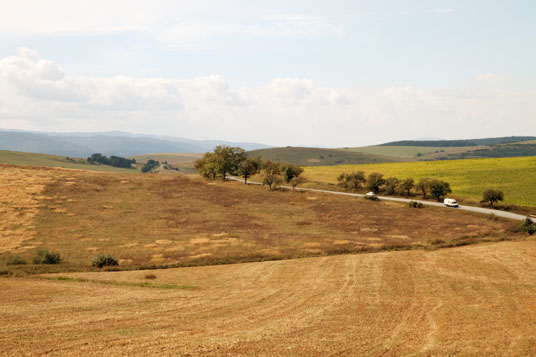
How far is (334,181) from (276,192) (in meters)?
31.9

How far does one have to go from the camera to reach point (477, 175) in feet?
355

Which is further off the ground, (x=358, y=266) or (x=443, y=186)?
(x=443, y=186)

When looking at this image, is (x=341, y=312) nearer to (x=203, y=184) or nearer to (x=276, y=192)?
(x=276, y=192)

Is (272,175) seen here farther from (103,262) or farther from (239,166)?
(103,262)

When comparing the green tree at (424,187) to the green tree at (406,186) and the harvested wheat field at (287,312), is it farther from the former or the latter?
the harvested wheat field at (287,312)

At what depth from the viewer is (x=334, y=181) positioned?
4988 inches

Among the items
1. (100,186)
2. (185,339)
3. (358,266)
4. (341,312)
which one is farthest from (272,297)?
(100,186)

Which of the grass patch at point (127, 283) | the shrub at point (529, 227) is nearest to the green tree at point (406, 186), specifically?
the shrub at point (529, 227)

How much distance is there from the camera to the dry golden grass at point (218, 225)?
48.0 metres

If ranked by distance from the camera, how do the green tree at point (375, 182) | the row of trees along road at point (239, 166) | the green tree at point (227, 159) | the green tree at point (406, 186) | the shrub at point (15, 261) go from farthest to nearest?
the green tree at point (227, 159) → the row of trees along road at point (239, 166) → the green tree at point (375, 182) → the green tree at point (406, 186) → the shrub at point (15, 261)

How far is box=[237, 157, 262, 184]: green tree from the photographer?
12331cm

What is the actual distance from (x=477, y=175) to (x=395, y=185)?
98.2ft

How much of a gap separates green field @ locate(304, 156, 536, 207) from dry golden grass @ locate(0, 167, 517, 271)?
75.5 feet

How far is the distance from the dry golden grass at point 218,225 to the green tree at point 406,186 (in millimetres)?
14240
